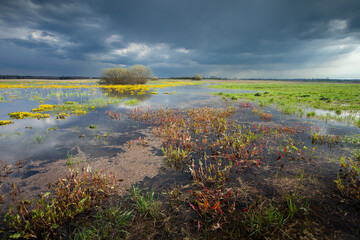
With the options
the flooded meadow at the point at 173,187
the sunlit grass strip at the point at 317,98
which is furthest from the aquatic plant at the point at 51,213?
the sunlit grass strip at the point at 317,98

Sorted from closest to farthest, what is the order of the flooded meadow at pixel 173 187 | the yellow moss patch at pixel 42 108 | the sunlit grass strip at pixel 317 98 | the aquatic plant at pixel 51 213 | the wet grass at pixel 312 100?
the aquatic plant at pixel 51 213
the flooded meadow at pixel 173 187
the yellow moss patch at pixel 42 108
the wet grass at pixel 312 100
the sunlit grass strip at pixel 317 98

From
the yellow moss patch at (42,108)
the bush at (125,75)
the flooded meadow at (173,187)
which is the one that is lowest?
the flooded meadow at (173,187)

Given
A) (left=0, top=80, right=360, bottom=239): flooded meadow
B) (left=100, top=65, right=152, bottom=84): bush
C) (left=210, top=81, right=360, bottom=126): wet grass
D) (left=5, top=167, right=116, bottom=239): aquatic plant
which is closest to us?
(left=5, top=167, right=116, bottom=239): aquatic plant

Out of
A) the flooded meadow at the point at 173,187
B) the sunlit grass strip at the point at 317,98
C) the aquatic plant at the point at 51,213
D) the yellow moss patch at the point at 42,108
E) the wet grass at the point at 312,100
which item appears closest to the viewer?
the aquatic plant at the point at 51,213

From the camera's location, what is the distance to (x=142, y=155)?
252 inches

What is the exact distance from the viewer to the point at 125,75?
55.9m

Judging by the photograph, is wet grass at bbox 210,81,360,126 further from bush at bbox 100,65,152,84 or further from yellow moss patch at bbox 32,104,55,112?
bush at bbox 100,65,152,84

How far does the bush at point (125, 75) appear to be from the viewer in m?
55.3

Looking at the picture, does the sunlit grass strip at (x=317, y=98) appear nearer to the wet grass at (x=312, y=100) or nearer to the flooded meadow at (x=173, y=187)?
the wet grass at (x=312, y=100)

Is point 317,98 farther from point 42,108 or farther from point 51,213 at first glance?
point 42,108

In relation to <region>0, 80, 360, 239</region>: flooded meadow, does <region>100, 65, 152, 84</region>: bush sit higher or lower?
higher

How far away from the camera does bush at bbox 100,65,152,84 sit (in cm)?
5532

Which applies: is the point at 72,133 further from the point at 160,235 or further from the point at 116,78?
the point at 116,78

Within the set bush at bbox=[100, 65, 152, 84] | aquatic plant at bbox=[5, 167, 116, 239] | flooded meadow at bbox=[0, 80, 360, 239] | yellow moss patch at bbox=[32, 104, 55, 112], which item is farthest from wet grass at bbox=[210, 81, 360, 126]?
bush at bbox=[100, 65, 152, 84]
